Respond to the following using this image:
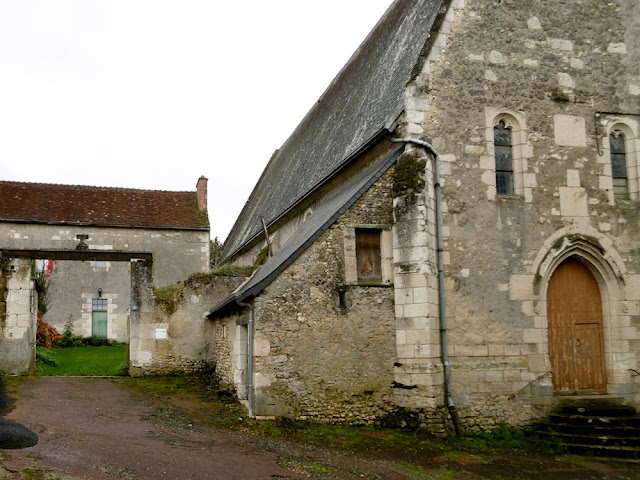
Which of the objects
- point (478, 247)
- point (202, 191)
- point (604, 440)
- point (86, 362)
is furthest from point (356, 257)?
point (202, 191)

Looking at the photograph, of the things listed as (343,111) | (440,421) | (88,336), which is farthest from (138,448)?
(88,336)

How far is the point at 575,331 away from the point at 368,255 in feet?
13.1

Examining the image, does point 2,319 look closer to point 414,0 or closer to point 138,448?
point 138,448

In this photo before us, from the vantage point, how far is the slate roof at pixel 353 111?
12586 mm

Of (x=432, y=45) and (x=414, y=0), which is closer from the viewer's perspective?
(x=432, y=45)

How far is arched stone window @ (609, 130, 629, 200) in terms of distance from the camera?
39.0 ft

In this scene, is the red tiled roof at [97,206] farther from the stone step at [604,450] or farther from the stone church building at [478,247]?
the stone step at [604,450]

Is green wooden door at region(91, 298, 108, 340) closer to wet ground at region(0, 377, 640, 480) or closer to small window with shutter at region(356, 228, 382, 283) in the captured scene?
wet ground at region(0, 377, 640, 480)

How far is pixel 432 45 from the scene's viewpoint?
1120 cm

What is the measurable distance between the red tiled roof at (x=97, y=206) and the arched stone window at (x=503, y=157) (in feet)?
52.8

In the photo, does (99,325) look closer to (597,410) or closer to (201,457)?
(201,457)

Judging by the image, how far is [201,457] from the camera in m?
7.99

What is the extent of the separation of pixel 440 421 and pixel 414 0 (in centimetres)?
1006

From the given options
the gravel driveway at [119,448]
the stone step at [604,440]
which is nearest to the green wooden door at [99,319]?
the gravel driveway at [119,448]
